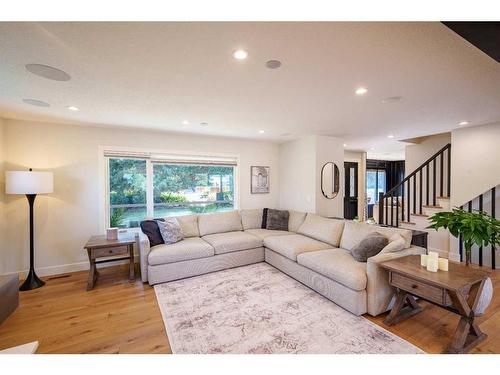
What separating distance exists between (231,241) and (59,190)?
2.84 m

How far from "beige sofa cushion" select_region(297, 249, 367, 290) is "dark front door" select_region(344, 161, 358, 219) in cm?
398

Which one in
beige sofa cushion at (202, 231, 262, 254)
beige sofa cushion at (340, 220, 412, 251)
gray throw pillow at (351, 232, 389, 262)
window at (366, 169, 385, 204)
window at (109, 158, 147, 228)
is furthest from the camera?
window at (366, 169, 385, 204)

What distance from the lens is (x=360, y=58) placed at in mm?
1629

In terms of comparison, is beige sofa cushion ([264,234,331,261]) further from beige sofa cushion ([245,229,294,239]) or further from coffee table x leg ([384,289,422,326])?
coffee table x leg ([384,289,422,326])

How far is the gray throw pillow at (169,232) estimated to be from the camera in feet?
11.5

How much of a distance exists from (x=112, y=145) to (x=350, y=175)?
623 cm

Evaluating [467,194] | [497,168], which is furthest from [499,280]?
[497,168]

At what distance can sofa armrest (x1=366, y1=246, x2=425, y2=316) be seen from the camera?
2312 mm

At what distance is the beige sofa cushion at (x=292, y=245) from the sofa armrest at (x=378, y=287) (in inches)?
39.0

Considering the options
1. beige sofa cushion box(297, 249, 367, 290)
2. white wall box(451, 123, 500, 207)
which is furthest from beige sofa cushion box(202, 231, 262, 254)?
white wall box(451, 123, 500, 207)

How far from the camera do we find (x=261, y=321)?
2252 mm

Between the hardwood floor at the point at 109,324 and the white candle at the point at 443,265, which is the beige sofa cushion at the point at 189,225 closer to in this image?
the hardwood floor at the point at 109,324

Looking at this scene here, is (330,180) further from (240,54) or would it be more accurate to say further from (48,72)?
(48,72)
